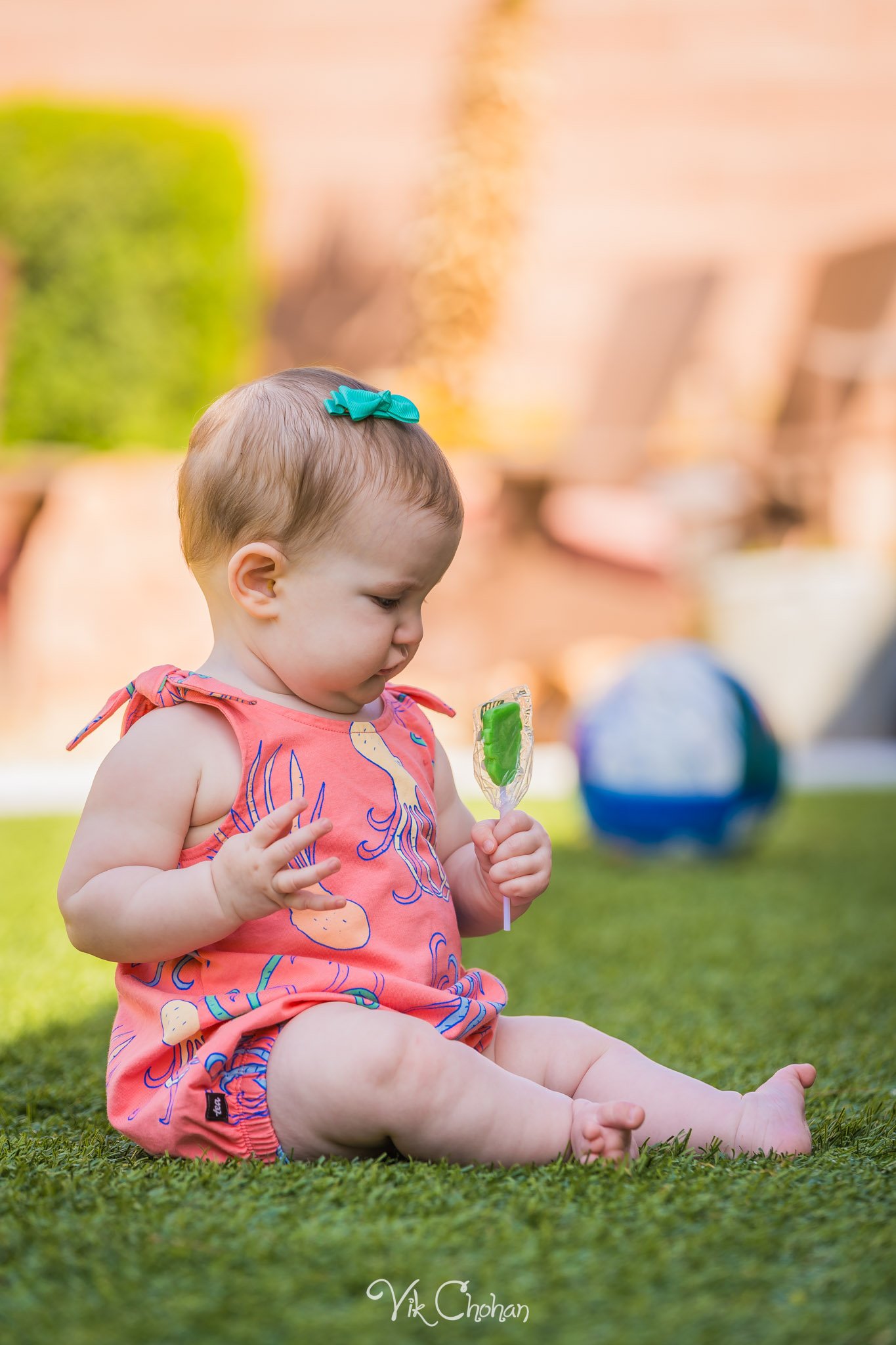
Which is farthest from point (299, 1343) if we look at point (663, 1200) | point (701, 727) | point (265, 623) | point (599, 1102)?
point (701, 727)

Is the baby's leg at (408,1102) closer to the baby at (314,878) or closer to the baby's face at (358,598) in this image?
the baby at (314,878)

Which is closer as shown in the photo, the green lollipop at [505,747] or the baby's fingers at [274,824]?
the baby's fingers at [274,824]

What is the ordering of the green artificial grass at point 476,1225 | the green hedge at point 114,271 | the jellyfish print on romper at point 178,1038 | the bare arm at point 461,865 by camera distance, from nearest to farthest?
the green artificial grass at point 476,1225, the jellyfish print on romper at point 178,1038, the bare arm at point 461,865, the green hedge at point 114,271

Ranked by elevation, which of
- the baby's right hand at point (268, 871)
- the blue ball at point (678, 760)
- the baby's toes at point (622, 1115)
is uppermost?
the baby's right hand at point (268, 871)

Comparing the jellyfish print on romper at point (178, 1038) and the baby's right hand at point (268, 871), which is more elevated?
the baby's right hand at point (268, 871)

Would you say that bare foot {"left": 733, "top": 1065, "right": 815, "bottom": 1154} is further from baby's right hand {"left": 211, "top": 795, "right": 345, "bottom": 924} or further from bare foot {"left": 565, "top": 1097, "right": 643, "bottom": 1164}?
baby's right hand {"left": 211, "top": 795, "right": 345, "bottom": 924}

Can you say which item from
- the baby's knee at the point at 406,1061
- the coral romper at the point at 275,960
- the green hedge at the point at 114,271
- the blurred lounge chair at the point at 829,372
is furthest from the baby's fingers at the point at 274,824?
the green hedge at the point at 114,271

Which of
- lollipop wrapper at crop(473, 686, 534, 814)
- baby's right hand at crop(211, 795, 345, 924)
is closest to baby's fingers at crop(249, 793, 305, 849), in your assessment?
baby's right hand at crop(211, 795, 345, 924)

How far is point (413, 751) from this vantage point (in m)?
1.66

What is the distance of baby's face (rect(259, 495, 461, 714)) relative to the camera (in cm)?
149

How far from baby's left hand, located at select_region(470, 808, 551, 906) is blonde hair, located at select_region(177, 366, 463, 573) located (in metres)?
0.36

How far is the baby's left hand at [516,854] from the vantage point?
1546mm

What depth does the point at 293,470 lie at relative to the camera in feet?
4.89
